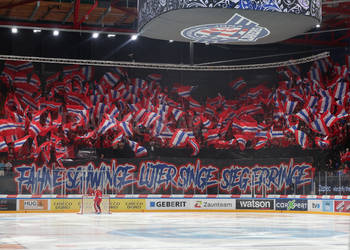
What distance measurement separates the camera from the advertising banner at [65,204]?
112 ft

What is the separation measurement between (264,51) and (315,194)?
14711 mm

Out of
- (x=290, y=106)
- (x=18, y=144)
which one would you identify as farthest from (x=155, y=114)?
(x=18, y=144)

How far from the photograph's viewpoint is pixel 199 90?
1795 inches

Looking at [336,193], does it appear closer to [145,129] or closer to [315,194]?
[315,194]

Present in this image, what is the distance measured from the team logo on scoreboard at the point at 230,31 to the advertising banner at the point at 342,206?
608 inches

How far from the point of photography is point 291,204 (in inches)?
1394

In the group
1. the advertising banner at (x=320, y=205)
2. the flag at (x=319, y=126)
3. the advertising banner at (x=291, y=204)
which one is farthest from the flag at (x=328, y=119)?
the advertising banner at (x=320, y=205)

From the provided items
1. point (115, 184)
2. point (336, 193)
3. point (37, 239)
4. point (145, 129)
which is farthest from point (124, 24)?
point (37, 239)

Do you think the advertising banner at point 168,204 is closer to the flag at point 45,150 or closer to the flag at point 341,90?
the flag at point 45,150

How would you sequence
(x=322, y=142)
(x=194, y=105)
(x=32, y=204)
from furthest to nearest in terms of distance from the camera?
(x=194, y=105)
(x=322, y=142)
(x=32, y=204)

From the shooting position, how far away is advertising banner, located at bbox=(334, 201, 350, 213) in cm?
3175

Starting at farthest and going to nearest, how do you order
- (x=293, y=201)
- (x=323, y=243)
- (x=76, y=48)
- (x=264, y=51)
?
(x=264, y=51) < (x=76, y=48) < (x=293, y=201) < (x=323, y=243)

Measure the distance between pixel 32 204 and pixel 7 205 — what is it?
1360mm

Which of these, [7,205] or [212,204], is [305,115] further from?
[7,205]
